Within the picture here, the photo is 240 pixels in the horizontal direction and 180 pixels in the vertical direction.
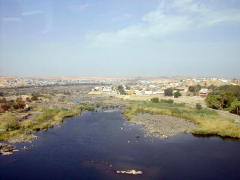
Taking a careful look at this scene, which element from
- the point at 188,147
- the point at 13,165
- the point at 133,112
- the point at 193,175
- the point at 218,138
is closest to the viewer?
the point at 193,175

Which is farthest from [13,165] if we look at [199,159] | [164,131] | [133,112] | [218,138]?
[133,112]

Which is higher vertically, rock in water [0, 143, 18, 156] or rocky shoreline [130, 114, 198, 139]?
rocky shoreline [130, 114, 198, 139]

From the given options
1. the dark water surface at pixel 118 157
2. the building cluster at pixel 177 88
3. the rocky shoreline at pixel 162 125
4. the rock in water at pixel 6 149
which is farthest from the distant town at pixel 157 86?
the rock in water at pixel 6 149

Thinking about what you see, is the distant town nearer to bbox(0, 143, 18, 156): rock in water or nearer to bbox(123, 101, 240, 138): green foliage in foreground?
bbox(123, 101, 240, 138): green foliage in foreground

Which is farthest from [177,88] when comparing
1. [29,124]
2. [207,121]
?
[29,124]

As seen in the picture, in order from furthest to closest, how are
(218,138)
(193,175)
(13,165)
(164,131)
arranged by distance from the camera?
1. (164,131)
2. (218,138)
3. (13,165)
4. (193,175)

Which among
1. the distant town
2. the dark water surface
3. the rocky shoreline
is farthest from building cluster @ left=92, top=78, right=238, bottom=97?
the dark water surface

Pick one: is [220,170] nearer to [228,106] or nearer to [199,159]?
[199,159]

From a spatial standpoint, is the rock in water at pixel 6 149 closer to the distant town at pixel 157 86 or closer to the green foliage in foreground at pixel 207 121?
the green foliage in foreground at pixel 207 121
